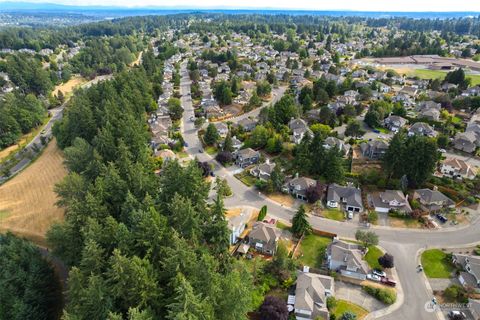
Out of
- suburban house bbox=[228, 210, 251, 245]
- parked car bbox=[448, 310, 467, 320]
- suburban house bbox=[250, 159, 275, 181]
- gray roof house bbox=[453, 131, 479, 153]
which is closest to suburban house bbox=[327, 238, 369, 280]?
parked car bbox=[448, 310, 467, 320]

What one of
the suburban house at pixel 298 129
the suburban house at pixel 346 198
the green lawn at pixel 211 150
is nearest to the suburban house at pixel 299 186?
the suburban house at pixel 346 198

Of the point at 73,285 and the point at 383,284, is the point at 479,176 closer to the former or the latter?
the point at 383,284

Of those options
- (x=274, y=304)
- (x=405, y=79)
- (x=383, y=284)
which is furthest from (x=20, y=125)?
(x=405, y=79)

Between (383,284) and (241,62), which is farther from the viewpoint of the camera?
(241,62)

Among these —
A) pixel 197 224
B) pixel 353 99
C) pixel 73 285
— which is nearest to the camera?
pixel 73 285

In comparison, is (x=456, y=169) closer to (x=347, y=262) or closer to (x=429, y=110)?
(x=429, y=110)

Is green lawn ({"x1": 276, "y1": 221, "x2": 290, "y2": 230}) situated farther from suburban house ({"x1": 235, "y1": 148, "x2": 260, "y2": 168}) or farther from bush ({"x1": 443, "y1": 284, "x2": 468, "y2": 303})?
bush ({"x1": 443, "y1": 284, "x2": 468, "y2": 303})

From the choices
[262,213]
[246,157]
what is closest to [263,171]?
[246,157]

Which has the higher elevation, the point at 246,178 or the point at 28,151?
the point at 246,178

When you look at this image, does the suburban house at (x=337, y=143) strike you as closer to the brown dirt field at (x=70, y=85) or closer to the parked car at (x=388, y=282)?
the parked car at (x=388, y=282)
